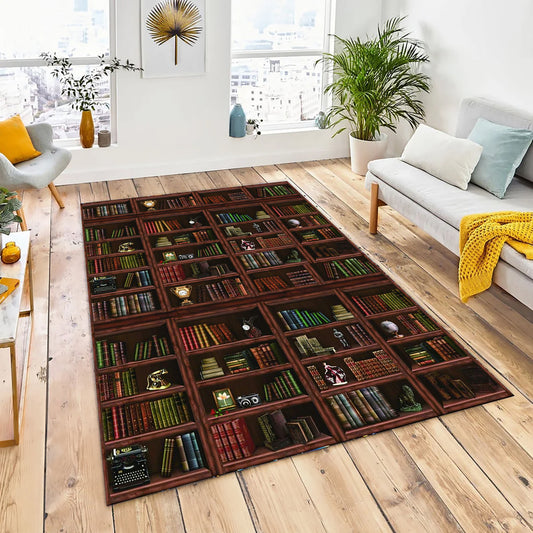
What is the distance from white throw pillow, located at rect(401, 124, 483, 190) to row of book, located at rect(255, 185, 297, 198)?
1034 millimetres

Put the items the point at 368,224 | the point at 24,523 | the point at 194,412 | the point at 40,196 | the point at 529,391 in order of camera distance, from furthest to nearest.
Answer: the point at 40,196, the point at 368,224, the point at 529,391, the point at 194,412, the point at 24,523

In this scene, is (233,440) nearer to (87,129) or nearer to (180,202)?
(180,202)

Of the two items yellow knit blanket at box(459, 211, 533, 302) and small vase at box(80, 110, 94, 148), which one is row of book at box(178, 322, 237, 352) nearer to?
yellow knit blanket at box(459, 211, 533, 302)

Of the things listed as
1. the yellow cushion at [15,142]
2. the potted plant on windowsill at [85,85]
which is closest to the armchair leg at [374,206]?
the potted plant on windowsill at [85,85]

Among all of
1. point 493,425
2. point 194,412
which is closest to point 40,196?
point 194,412

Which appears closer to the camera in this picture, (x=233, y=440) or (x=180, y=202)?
(x=233, y=440)

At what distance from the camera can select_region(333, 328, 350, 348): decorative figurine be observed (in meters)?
3.16

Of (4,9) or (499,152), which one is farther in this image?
(4,9)

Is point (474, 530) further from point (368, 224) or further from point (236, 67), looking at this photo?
point (236, 67)

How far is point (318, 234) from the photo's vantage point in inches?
170

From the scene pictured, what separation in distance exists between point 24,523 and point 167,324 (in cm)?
124

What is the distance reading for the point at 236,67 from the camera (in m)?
5.43

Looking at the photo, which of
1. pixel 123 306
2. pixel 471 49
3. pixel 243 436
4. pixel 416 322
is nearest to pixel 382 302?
pixel 416 322

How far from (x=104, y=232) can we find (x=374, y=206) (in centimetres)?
180
